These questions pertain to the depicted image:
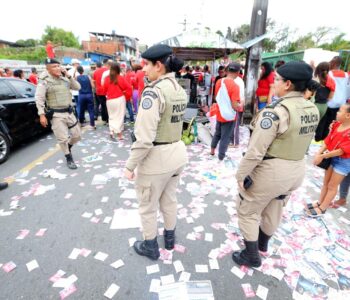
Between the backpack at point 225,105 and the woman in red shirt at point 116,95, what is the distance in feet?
8.42

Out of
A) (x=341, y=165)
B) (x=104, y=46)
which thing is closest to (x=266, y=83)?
(x=341, y=165)

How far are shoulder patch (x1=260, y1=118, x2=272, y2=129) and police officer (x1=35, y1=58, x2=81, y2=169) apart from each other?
3.46 m

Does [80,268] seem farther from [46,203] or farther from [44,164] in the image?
[44,164]

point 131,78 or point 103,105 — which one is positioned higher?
point 131,78

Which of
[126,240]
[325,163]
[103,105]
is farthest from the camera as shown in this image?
[103,105]

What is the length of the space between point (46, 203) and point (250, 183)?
276 centimetres

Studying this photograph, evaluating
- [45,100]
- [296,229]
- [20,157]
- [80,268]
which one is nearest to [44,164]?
[20,157]

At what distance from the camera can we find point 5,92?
15.7ft

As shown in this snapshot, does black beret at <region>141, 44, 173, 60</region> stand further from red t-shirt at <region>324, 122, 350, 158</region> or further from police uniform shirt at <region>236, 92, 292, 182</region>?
red t-shirt at <region>324, 122, 350, 158</region>

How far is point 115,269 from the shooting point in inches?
84.0

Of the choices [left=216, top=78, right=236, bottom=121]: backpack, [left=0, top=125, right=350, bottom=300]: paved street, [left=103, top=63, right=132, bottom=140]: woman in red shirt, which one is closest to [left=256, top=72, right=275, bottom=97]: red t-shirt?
[left=216, top=78, right=236, bottom=121]: backpack

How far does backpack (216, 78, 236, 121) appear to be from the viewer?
4105mm

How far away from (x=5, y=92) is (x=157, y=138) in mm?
4683

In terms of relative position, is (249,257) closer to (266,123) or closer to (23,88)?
(266,123)
